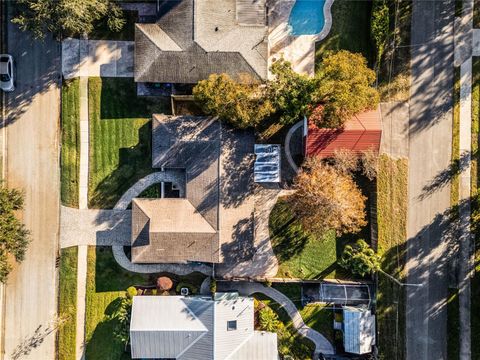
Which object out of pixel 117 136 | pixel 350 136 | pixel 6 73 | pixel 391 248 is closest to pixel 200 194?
pixel 117 136

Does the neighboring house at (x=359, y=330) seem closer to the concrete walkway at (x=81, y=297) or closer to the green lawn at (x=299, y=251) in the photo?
the green lawn at (x=299, y=251)

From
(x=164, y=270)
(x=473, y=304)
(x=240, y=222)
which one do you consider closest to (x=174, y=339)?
(x=164, y=270)

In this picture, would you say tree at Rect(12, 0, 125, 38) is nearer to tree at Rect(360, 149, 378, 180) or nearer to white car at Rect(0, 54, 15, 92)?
white car at Rect(0, 54, 15, 92)

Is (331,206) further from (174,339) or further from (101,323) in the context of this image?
(101,323)

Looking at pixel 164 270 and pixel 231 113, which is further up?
pixel 231 113

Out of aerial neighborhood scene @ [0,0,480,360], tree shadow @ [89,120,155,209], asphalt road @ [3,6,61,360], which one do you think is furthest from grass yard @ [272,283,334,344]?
asphalt road @ [3,6,61,360]

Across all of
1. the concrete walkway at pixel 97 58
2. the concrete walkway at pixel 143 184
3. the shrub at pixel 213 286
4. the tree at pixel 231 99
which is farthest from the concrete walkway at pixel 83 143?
the shrub at pixel 213 286
